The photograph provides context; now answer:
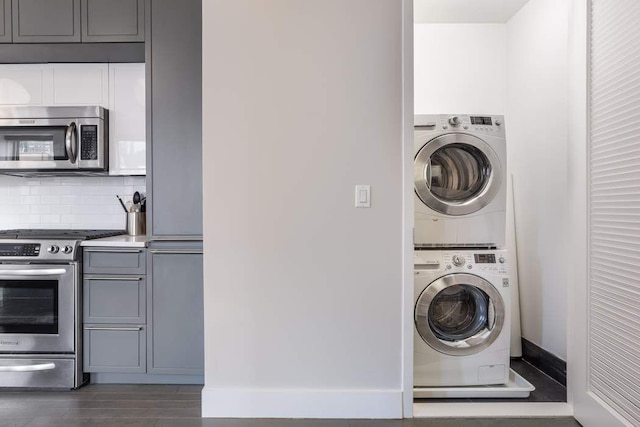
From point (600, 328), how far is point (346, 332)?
125 cm

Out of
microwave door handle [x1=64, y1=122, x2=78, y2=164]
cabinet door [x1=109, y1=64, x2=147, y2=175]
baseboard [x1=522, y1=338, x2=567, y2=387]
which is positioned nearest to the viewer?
baseboard [x1=522, y1=338, x2=567, y2=387]

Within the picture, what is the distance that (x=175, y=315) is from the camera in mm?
2473

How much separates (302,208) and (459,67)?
198 cm

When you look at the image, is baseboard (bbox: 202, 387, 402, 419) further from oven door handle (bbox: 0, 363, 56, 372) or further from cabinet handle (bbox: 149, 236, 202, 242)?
oven door handle (bbox: 0, 363, 56, 372)

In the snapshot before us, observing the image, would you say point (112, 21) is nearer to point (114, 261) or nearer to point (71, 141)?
point (71, 141)

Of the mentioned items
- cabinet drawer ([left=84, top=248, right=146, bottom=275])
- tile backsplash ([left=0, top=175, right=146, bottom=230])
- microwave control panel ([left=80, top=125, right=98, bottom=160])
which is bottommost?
cabinet drawer ([left=84, top=248, right=146, bottom=275])

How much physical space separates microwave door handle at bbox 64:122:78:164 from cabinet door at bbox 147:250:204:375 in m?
1.01

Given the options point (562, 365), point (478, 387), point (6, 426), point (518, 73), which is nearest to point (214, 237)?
point (6, 426)

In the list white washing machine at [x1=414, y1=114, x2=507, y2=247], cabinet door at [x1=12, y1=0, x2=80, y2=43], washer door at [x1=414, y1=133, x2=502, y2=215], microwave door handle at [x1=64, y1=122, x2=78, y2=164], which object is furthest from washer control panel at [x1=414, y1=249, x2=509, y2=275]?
cabinet door at [x1=12, y1=0, x2=80, y2=43]

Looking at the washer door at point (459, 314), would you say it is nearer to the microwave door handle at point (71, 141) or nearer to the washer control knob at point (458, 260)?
the washer control knob at point (458, 260)

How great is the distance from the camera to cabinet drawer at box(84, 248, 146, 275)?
2488 millimetres

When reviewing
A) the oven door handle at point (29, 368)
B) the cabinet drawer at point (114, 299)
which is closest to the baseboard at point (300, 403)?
the cabinet drawer at point (114, 299)

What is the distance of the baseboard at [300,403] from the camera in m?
2.11

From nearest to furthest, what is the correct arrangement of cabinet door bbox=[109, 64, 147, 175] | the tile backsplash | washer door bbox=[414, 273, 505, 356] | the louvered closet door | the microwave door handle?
1. the louvered closet door
2. washer door bbox=[414, 273, 505, 356]
3. the microwave door handle
4. cabinet door bbox=[109, 64, 147, 175]
5. the tile backsplash
